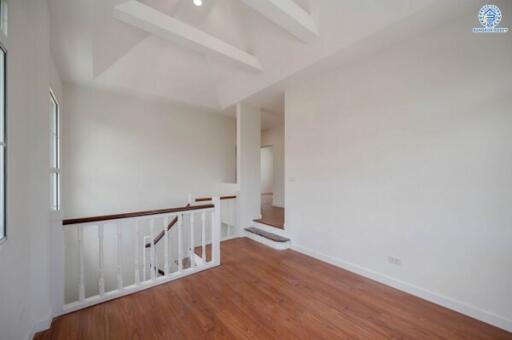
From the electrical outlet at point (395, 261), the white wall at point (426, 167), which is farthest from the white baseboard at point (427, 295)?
the electrical outlet at point (395, 261)

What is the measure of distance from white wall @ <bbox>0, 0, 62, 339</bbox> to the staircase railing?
0.31m

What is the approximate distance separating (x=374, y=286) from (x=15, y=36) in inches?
161

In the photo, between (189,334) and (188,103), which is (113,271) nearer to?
(189,334)

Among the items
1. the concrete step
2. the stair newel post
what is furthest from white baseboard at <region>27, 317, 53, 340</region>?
the concrete step

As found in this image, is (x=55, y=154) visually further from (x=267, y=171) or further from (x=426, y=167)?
(x=267, y=171)

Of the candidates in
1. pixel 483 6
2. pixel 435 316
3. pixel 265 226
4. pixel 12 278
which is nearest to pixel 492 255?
pixel 435 316

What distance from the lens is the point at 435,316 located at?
193 centimetres

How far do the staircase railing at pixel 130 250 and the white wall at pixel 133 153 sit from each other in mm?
611

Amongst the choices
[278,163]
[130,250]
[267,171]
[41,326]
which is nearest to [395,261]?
[41,326]

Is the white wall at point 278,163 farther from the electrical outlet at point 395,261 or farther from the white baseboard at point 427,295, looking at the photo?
the electrical outlet at point 395,261

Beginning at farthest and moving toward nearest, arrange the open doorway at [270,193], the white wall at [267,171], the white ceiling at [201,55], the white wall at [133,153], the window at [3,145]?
the white wall at [267,171], the open doorway at [270,193], the white wall at [133,153], the white ceiling at [201,55], the window at [3,145]

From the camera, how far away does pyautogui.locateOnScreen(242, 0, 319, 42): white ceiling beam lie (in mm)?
→ 2146

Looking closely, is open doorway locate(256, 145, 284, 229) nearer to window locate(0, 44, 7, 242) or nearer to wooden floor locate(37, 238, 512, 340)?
wooden floor locate(37, 238, 512, 340)

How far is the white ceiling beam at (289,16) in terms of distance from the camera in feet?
7.04
